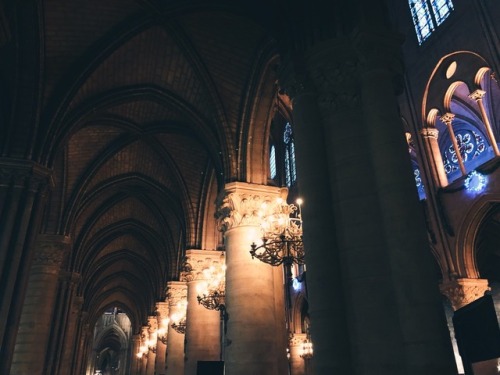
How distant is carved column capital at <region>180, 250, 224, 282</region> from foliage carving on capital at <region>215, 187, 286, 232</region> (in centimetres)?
454

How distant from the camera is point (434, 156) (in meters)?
16.6

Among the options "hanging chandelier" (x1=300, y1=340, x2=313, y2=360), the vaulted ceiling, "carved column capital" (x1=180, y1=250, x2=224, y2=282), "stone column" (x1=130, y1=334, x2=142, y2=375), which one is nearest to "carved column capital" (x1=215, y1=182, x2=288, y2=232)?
the vaulted ceiling

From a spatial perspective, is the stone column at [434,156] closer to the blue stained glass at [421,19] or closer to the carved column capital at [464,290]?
the carved column capital at [464,290]

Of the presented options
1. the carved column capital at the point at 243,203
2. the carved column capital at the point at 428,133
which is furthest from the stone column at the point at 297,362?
the carved column capital at the point at 243,203

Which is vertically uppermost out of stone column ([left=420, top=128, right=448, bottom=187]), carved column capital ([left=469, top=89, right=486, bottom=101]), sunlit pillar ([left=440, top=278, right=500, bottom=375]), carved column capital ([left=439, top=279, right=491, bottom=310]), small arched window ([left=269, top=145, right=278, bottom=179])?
small arched window ([left=269, top=145, right=278, bottom=179])

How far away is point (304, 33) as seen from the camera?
7.36m

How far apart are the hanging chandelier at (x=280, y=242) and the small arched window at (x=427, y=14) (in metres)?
12.5

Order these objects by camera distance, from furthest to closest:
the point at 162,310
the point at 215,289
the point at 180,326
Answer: the point at 162,310
the point at 180,326
the point at 215,289

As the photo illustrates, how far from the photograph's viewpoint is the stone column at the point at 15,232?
379 inches

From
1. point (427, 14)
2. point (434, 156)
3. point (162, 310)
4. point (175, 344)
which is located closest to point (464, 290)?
point (434, 156)

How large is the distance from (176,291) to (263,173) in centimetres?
1076

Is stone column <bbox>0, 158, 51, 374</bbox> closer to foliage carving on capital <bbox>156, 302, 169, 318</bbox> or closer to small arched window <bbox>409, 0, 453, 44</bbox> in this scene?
foliage carving on capital <bbox>156, 302, 169, 318</bbox>

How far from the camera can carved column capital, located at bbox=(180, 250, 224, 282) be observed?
50.5 feet

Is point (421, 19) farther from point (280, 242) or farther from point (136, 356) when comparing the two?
point (136, 356)
